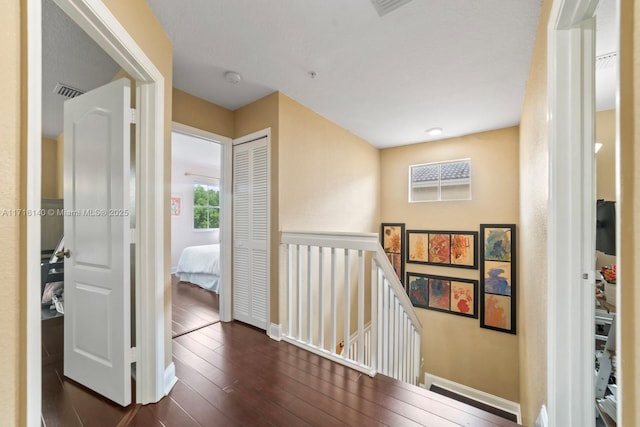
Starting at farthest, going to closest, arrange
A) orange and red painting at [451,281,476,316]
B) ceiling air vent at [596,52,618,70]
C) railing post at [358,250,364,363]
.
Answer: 1. orange and red painting at [451,281,476,316]
2. railing post at [358,250,364,363]
3. ceiling air vent at [596,52,618,70]

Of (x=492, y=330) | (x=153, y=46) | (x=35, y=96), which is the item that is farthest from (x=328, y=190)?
(x=492, y=330)

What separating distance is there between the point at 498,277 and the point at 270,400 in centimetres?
336

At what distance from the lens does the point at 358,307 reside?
6.72 feet

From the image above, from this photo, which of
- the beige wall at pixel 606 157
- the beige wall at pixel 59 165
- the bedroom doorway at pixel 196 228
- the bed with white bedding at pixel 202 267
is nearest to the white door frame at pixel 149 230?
the bedroom doorway at pixel 196 228

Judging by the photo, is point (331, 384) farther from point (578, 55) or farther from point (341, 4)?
point (341, 4)

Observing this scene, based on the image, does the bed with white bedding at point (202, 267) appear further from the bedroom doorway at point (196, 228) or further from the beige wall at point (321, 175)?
the beige wall at point (321, 175)

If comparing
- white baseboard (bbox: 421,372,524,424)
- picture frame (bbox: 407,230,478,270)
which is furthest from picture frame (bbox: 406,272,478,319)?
white baseboard (bbox: 421,372,524,424)

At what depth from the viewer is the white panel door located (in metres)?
1.48

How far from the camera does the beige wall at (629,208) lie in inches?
18.3

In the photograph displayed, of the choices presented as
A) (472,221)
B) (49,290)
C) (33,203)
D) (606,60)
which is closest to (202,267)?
(49,290)

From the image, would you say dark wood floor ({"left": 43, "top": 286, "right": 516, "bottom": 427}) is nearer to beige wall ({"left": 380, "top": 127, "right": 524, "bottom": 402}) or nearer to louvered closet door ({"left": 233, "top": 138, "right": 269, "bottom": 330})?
louvered closet door ({"left": 233, "top": 138, "right": 269, "bottom": 330})

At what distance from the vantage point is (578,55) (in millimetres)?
1028

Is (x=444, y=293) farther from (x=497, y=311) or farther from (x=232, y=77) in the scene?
(x=232, y=77)

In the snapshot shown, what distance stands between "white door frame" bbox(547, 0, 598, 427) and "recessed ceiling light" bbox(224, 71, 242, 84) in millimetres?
2089
